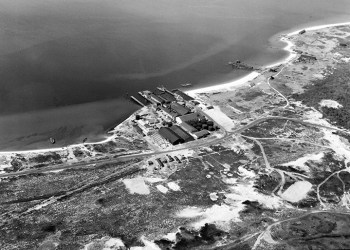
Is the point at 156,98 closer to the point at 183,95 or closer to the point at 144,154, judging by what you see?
the point at 183,95

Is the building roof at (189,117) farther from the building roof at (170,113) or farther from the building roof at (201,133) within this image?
the building roof at (201,133)

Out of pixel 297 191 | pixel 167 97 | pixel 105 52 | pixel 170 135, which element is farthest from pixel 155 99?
pixel 297 191

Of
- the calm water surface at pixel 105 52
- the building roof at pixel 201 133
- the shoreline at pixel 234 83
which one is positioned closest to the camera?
the shoreline at pixel 234 83

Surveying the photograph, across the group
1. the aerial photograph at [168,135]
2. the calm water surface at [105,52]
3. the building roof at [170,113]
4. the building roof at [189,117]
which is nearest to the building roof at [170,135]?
the aerial photograph at [168,135]

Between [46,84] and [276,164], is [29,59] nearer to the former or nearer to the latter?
[46,84]

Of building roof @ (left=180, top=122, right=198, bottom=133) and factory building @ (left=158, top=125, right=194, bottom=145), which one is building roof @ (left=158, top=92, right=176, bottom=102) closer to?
building roof @ (left=180, top=122, right=198, bottom=133)

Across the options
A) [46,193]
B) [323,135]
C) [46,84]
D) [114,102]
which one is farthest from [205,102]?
[46,193]
